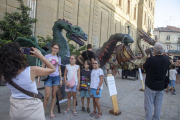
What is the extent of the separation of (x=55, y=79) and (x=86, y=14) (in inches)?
453

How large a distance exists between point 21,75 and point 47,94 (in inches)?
65.9

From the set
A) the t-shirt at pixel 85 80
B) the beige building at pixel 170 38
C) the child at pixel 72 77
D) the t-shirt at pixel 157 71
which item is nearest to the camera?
the t-shirt at pixel 157 71

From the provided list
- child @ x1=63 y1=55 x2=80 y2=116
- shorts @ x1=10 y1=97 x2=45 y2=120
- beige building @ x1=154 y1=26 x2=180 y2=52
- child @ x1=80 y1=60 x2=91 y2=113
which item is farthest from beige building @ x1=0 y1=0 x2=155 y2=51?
beige building @ x1=154 y1=26 x2=180 y2=52

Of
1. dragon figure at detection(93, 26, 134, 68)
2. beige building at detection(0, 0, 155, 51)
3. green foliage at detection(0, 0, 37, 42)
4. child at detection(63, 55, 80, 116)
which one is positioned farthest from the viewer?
beige building at detection(0, 0, 155, 51)

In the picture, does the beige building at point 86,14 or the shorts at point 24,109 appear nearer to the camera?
the shorts at point 24,109

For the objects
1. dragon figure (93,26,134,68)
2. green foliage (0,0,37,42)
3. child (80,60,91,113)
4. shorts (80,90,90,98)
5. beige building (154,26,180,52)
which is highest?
beige building (154,26,180,52)

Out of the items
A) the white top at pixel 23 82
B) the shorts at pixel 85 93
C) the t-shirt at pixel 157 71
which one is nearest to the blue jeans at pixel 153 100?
the t-shirt at pixel 157 71

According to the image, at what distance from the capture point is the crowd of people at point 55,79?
4.77ft

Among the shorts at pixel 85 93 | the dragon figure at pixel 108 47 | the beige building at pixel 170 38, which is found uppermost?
the beige building at pixel 170 38

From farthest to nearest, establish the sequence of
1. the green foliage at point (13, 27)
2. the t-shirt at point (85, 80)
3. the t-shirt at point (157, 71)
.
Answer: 1. the green foliage at point (13, 27)
2. the t-shirt at point (85, 80)
3. the t-shirt at point (157, 71)

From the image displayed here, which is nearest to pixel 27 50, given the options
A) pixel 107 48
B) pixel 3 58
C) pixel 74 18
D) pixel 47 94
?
pixel 3 58

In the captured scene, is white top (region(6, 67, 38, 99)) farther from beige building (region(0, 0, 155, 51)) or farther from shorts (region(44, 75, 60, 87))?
beige building (region(0, 0, 155, 51))

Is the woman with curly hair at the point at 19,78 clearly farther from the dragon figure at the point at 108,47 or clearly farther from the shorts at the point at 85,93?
the dragon figure at the point at 108,47

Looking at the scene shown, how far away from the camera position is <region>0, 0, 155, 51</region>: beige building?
866 centimetres
